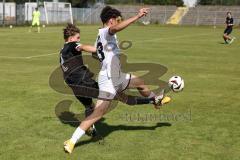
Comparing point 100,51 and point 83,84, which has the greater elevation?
point 100,51

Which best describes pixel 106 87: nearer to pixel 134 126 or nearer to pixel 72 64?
A: pixel 72 64

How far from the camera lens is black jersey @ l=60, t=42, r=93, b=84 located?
24.9 feet

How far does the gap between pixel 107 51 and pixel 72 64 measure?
2.70 ft

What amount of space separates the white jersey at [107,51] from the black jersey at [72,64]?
495 millimetres

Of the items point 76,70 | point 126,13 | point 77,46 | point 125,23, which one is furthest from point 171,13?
point 125,23

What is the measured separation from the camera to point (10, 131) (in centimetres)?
804

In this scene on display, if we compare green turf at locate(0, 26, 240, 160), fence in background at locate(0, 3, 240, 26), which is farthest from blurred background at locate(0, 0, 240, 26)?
green turf at locate(0, 26, 240, 160)

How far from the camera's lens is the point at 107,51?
721 centimetres

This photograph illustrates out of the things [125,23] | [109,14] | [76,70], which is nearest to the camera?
[125,23]

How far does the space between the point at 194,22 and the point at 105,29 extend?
72.7 m

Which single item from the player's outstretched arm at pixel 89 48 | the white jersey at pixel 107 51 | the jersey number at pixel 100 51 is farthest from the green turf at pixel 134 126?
the player's outstretched arm at pixel 89 48

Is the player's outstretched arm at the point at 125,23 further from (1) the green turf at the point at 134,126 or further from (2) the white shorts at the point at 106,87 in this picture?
(1) the green turf at the point at 134,126

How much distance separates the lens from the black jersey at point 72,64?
24.9 feet

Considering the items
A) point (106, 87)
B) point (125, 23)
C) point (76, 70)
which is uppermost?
point (125, 23)
